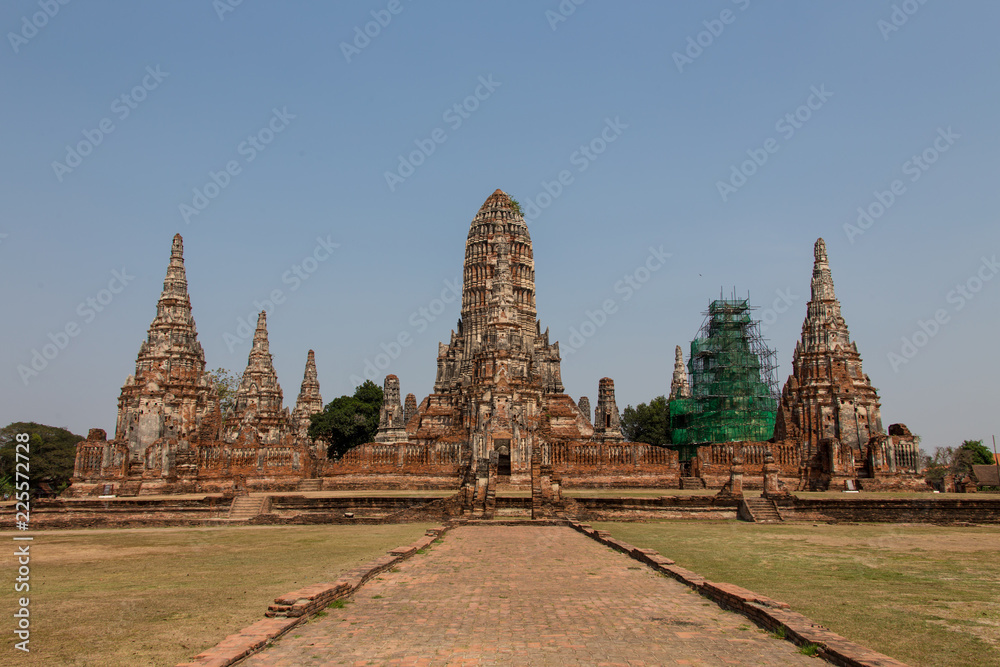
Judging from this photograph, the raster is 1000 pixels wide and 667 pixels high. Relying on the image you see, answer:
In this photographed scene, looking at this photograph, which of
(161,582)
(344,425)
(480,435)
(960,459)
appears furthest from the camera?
(344,425)

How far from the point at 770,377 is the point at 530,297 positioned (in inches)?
846

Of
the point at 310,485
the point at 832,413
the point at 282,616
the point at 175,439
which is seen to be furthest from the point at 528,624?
the point at 832,413

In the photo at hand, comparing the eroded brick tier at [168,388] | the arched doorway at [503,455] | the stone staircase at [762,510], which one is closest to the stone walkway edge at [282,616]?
the stone staircase at [762,510]

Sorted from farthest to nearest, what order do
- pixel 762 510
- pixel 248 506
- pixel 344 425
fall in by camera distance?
pixel 344 425, pixel 248 506, pixel 762 510

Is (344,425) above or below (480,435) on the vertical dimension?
above

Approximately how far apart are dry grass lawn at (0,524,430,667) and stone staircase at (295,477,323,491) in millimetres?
14292

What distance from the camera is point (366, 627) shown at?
9.17m

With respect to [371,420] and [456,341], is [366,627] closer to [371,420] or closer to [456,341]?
[456,341]

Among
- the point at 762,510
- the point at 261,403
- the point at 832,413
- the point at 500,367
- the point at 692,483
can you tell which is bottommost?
the point at 762,510

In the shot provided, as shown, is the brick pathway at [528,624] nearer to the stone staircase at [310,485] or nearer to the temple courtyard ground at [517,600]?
the temple courtyard ground at [517,600]

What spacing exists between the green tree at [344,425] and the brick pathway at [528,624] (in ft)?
159

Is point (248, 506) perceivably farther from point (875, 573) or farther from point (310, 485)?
point (875, 573)

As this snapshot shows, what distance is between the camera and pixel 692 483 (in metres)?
36.2

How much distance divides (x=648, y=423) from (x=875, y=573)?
59.3 metres
